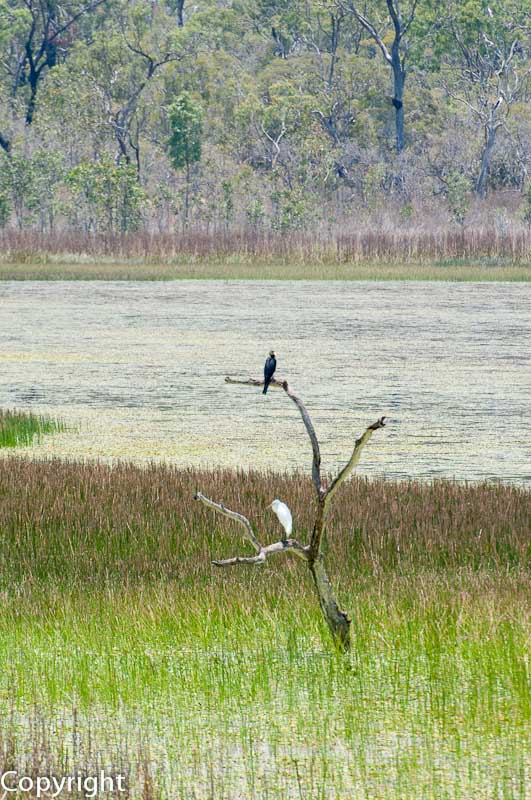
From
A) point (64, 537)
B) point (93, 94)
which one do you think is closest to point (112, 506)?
point (64, 537)

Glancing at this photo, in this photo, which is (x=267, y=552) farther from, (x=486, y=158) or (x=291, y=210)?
(x=486, y=158)

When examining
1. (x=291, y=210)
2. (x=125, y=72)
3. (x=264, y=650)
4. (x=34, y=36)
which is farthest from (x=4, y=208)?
(x=264, y=650)

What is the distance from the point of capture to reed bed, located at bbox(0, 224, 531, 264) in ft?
111

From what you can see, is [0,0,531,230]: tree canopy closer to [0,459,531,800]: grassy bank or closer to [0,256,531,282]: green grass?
[0,256,531,282]: green grass

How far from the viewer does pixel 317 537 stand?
496 centimetres

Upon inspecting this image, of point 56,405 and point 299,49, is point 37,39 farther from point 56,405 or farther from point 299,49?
point 56,405

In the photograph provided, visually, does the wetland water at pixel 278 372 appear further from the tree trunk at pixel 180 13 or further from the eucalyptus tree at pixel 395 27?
the tree trunk at pixel 180 13

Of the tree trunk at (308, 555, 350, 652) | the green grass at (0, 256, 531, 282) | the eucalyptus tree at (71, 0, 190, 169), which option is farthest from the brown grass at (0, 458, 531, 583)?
the eucalyptus tree at (71, 0, 190, 169)

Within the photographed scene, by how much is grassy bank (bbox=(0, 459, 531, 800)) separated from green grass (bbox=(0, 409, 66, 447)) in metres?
3.28

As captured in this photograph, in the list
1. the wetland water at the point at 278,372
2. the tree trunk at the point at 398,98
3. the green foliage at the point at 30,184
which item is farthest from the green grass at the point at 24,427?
the tree trunk at the point at 398,98

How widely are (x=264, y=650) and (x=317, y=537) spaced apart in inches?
30.4

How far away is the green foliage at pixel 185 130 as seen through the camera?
42594 mm

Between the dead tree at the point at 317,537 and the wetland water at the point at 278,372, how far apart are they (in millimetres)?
4796

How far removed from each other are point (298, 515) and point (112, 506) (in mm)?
1019
